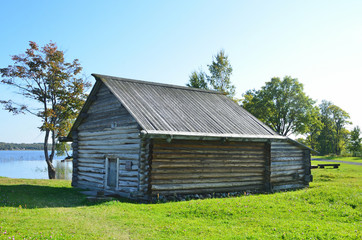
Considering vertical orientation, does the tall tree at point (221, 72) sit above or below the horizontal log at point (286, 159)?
above

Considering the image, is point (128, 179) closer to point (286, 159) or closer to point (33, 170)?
point (286, 159)

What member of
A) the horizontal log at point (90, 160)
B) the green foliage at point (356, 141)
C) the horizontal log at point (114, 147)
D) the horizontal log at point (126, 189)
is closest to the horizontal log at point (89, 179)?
the horizontal log at point (90, 160)

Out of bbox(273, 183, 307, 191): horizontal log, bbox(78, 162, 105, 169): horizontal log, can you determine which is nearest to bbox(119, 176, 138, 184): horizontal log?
bbox(78, 162, 105, 169): horizontal log

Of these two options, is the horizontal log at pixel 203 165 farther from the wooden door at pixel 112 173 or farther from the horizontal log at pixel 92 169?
the horizontal log at pixel 92 169

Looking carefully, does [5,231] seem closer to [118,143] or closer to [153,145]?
[153,145]

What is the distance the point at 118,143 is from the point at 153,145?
9.10ft

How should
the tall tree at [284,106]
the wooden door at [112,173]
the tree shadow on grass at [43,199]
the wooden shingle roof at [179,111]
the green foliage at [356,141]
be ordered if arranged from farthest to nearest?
the green foliage at [356,141] → the tall tree at [284,106] → the wooden door at [112,173] → the wooden shingle roof at [179,111] → the tree shadow on grass at [43,199]

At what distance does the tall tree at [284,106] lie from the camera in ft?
174

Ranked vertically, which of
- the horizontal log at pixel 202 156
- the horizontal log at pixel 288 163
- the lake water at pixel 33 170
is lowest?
the lake water at pixel 33 170

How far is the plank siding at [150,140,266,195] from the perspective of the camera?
583 inches

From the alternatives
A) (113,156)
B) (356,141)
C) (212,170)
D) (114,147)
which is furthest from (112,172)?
(356,141)

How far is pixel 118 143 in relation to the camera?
53.9 ft

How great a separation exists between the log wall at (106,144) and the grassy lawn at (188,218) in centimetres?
216

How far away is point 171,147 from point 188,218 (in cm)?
486
